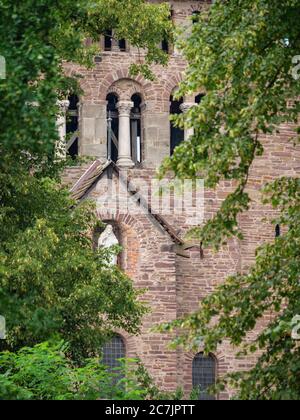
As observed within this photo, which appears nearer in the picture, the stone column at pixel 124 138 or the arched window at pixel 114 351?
the arched window at pixel 114 351

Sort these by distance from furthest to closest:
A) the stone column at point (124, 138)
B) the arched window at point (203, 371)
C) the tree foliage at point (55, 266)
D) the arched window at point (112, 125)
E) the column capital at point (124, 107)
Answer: the arched window at point (112, 125) < the column capital at point (124, 107) < the stone column at point (124, 138) < the arched window at point (203, 371) < the tree foliage at point (55, 266)

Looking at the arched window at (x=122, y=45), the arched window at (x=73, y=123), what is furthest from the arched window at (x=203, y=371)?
the arched window at (x=122, y=45)

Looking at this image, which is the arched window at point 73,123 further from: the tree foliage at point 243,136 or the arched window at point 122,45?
the tree foliage at point 243,136

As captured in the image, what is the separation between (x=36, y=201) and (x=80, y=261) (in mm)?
1593

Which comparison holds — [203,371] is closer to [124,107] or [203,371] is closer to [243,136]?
[124,107]

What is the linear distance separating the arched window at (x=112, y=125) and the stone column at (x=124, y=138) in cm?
40

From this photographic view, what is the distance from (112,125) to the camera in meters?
59.2

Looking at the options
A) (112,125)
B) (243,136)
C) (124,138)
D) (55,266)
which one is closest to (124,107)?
(112,125)

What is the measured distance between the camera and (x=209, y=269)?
5769 cm

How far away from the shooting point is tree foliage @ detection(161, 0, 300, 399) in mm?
31344

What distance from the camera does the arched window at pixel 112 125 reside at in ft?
193

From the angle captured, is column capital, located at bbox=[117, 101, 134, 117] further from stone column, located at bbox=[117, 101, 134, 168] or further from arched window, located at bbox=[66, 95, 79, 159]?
arched window, located at bbox=[66, 95, 79, 159]

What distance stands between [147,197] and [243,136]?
2670 centimetres

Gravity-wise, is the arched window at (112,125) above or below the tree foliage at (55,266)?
above
